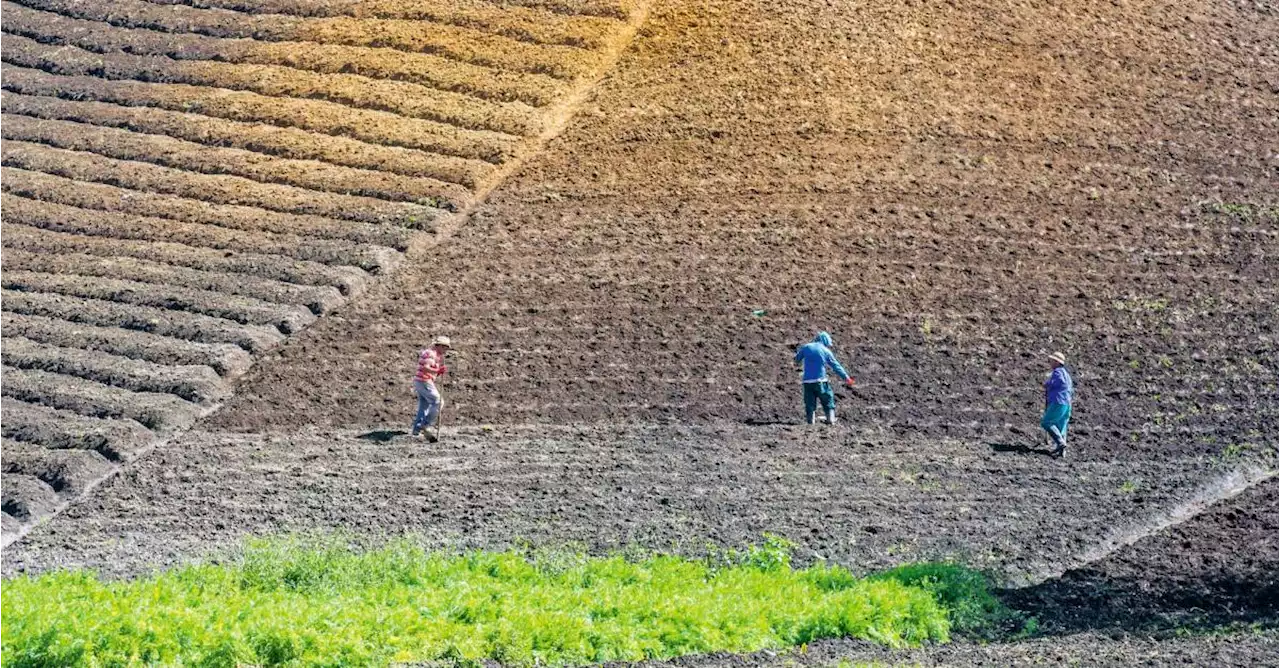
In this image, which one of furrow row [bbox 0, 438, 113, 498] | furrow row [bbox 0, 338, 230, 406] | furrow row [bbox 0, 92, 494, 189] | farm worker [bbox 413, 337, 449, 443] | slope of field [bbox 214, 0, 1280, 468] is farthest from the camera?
furrow row [bbox 0, 92, 494, 189]

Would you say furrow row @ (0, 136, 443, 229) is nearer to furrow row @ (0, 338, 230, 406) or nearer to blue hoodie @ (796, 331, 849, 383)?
furrow row @ (0, 338, 230, 406)

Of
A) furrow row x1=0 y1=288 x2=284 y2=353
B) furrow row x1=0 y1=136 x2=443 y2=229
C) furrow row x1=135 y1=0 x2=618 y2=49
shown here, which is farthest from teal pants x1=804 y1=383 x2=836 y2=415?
furrow row x1=135 y1=0 x2=618 y2=49

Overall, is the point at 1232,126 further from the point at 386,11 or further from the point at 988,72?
the point at 386,11

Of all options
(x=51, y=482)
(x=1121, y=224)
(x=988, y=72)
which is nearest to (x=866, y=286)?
(x=1121, y=224)

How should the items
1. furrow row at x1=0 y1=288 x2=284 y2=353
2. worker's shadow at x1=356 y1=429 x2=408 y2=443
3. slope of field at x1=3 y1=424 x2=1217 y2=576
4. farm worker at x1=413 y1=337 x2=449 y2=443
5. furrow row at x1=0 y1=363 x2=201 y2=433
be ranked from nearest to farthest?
slope of field at x1=3 y1=424 x2=1217 y2=576, farm worker at x1=413 y1=337 x2=449 y2=443, worker's shadow at x1=356 y1=429 x2=408 y2=443, furrow row at x1=0 y1=363 x2=201 y2=433, furrow row at x1=0 y1=288 x2=284 y2=353

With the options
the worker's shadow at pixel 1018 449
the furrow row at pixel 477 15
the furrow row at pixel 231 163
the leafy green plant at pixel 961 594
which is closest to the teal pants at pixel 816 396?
the worker's shadow at pixel 1018 449

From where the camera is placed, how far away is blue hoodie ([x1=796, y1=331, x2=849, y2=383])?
2088 centimetres

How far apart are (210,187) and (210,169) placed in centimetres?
54

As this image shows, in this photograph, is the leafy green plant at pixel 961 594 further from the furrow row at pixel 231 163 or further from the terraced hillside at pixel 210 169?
the furrow row at pixel 231 163

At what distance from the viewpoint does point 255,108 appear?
2788 centimetres

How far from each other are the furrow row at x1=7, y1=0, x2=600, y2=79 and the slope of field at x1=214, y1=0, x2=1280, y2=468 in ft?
3.73

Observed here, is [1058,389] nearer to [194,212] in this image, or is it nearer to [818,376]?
[818,376]

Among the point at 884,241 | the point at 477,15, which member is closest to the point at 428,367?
the point at 884,241

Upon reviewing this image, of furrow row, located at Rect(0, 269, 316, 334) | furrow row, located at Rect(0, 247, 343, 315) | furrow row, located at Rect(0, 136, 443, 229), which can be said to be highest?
furrow row, located at Rect(0, 136, 443, 229)
